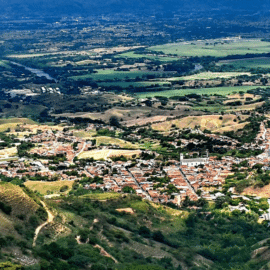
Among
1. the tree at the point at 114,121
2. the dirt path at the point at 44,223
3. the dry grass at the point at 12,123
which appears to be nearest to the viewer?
the dirt path at the point at 44,223

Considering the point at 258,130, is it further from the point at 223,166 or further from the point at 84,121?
the point at 84,121

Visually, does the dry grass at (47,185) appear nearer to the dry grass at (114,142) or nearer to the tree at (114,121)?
the dry grass at (114,142)

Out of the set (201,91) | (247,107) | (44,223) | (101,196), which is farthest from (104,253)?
(201,91)

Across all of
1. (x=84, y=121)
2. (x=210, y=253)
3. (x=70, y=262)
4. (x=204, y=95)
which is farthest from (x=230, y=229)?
(x=204, y=95)

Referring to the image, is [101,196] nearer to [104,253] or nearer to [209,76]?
[104,253]

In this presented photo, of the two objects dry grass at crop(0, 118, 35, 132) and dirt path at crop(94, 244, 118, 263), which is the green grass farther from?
dry grass at crop(0, 118, 35, 132)

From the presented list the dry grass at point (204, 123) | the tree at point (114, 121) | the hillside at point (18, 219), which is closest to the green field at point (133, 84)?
the tree at point (114, 121)

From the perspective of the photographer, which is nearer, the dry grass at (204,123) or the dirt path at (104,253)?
the dirt path at (104,253)

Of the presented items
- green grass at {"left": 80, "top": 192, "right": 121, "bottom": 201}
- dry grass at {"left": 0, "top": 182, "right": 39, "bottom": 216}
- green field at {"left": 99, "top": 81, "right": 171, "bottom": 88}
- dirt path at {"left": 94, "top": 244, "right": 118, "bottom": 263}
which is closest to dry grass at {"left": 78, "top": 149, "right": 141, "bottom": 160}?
green grass at {"left": 80, "top": 192, "right": 121, "bottom": 201}
